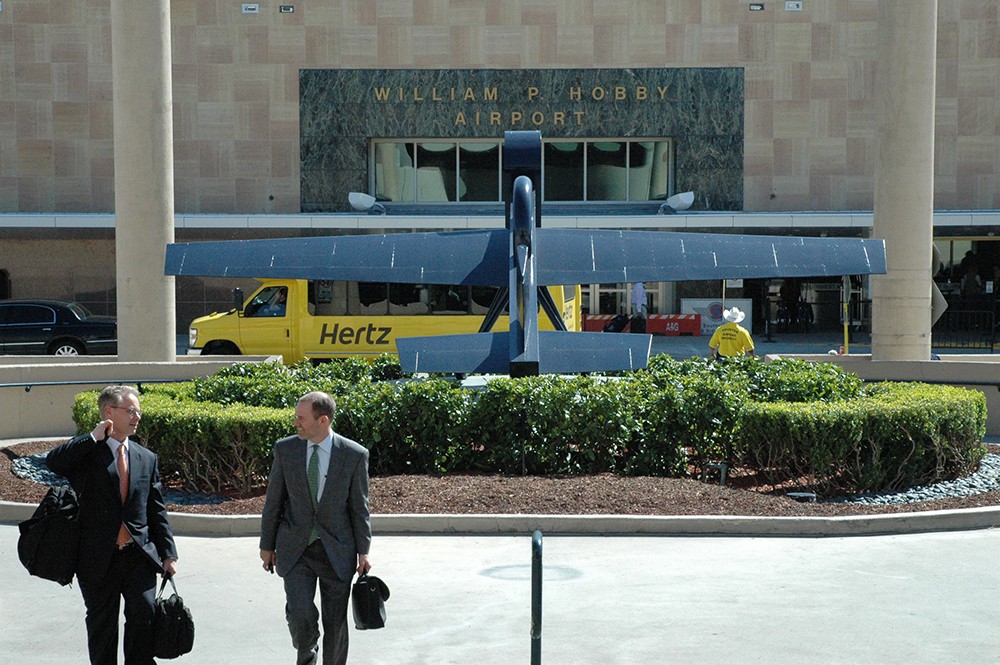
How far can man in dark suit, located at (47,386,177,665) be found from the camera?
658cm

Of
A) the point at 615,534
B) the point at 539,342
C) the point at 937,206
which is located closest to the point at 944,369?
the point at 539,342

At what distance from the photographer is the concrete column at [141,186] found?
63.4 ft

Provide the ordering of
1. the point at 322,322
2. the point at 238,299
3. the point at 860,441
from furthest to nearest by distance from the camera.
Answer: the point at 238,299
the point at 322,322
the point at 860,441

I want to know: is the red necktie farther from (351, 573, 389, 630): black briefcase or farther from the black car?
the black car

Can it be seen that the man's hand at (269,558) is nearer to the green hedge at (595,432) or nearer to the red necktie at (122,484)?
the red necktie at (122,484)

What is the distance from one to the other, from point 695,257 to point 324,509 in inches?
347

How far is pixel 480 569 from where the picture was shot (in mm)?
9555

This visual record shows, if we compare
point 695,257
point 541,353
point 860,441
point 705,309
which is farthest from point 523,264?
point 705,309

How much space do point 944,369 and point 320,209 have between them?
82.0ft

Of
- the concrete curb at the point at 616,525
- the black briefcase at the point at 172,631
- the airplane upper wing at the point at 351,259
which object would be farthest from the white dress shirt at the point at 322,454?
the airplane upper wing at the point at 351,259

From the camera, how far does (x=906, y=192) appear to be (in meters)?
19.9

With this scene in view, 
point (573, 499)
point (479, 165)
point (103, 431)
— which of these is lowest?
point (573, 499)

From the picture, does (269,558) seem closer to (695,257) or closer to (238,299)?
(695,257)

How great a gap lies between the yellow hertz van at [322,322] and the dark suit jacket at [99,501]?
19168 millimetres
